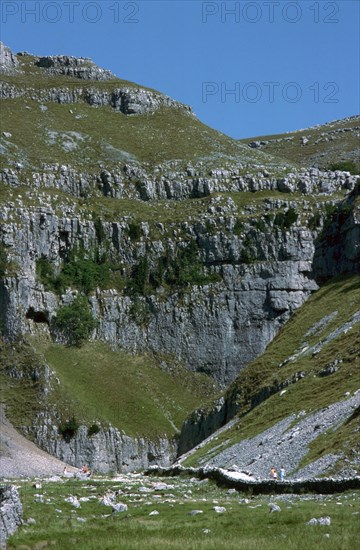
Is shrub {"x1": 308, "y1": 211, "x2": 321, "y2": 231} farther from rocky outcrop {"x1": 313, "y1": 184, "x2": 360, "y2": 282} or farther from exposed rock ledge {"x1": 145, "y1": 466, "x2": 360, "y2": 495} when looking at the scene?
exposed rock ledge {"x1": 145, "y1": 466, "x2": 360, "y2": 495}

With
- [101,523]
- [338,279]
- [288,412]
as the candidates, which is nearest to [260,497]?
[101,523]

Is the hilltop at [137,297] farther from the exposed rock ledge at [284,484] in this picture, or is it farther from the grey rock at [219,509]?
the grey rock at [219,509]

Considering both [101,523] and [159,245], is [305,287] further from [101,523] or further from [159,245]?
[101,523]

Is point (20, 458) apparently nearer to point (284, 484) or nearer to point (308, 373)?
point (308, 373)

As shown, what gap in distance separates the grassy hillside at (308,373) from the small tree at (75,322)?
4761 centimetres

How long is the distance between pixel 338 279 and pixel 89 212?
63.6m

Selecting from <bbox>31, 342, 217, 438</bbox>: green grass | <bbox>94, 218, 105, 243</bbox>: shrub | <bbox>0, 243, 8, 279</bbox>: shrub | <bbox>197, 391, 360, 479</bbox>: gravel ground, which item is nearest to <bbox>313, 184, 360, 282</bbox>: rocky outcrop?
<bbox>31, 342, 217, 438</bbox>: green grass

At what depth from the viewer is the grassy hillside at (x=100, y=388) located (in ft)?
534

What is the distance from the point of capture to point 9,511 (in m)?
44.5

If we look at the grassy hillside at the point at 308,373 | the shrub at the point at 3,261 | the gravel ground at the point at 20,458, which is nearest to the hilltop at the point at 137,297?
the shrub at the point at 3,261

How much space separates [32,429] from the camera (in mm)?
160125

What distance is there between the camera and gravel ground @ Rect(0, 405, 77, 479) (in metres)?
136

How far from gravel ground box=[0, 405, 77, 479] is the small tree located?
17679 mm

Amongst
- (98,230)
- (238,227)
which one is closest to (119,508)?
(98,230)
